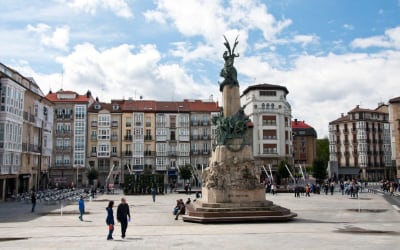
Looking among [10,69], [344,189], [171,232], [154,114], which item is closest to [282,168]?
[344,189]

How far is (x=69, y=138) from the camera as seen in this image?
7294 cm

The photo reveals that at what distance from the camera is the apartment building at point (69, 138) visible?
2825 inches

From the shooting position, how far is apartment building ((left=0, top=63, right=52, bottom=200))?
39.8m

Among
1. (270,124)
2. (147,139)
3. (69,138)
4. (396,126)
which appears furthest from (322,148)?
(69,138)

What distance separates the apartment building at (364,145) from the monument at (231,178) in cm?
7630

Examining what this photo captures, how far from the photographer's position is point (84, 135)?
73.2m

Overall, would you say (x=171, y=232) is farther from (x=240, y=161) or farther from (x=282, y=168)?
(x=282, y=168)

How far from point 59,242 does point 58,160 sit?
60930 millimetres

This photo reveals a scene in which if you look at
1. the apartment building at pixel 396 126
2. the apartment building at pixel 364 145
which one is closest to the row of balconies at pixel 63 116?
the apartment building at pixel 396 126

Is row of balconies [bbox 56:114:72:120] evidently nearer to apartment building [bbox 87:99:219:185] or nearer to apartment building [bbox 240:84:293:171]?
apartment building [bbox 87:99:219:185]

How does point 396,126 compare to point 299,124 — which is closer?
point 396,126

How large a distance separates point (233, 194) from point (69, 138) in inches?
2240

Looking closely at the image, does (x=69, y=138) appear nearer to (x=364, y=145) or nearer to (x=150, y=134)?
(x=150, y=134)

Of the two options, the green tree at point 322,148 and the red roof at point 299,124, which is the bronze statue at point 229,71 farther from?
the green tree at point 322,148
